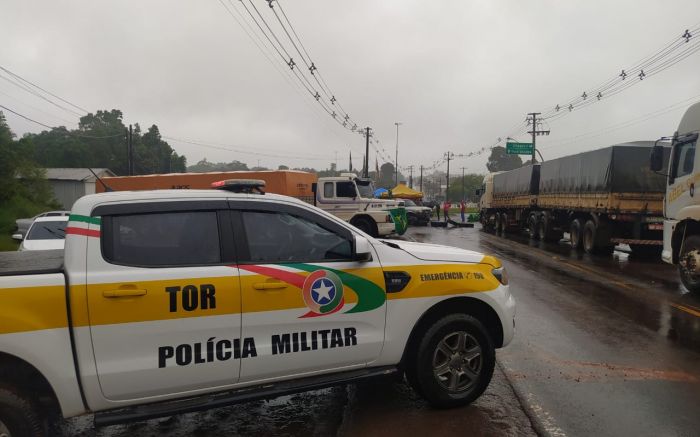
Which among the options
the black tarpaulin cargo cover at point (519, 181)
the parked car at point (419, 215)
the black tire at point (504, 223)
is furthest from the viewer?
the parked car at point (419, 215)

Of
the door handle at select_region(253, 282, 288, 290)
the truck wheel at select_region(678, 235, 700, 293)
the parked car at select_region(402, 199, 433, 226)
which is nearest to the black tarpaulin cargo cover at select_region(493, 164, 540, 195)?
the parked car at select_region(402, 199, 433, 226)

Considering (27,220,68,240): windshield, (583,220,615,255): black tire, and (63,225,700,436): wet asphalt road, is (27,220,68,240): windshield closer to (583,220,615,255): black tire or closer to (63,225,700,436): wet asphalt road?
(63,225,700,436): wet asphalt road

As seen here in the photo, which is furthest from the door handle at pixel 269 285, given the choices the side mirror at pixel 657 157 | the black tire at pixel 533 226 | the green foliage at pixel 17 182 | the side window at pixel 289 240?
the green foliage at pixel 17 182

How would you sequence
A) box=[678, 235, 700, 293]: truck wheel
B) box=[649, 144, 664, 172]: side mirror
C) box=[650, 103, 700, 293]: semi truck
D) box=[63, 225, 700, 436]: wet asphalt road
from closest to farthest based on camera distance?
box=[63, 225, 700, 436]: wet asphalt road < box=[678, 235, 700, 293]: truck wheel < box=[650, 103, 700, 293]: semi truck < box=[649, 144, 664, 172]: side mirror

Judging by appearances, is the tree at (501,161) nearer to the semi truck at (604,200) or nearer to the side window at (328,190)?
the semi truck at (604,200)

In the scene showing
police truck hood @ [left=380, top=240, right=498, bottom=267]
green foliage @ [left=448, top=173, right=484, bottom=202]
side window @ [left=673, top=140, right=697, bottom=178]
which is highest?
green foliage @ [left=448, top=173, right=484, bottom=202]

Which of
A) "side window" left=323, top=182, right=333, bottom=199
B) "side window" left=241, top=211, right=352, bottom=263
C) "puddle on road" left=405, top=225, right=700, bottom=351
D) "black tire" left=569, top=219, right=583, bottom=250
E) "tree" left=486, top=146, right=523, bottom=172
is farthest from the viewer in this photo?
"tree" left=486, top=146, right=523, bottom=172

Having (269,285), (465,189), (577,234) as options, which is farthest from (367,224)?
(465,189)

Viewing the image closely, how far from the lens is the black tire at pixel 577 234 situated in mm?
15641

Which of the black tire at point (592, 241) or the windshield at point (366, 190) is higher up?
the windshield at point (366, 190)

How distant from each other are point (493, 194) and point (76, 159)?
5818 centimetres

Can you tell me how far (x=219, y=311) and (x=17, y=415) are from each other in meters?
1.25

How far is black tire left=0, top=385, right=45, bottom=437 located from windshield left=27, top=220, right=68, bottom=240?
7326 mm

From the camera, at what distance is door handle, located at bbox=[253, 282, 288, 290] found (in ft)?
10.6
